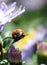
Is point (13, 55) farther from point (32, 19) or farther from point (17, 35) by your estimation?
point (32, 19)

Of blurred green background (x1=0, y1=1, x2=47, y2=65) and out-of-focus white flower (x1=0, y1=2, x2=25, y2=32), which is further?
blurred green background (x1=0, y1=1, x2=47, y2=65)

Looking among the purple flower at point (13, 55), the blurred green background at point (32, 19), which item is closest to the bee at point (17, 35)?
the purple flower at point (13, 55)

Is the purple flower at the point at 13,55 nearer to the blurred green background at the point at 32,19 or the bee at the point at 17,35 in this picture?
the bee at the point at 17,35

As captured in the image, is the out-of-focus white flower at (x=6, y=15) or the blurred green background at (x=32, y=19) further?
the blurred green background at (x=32, y=19)

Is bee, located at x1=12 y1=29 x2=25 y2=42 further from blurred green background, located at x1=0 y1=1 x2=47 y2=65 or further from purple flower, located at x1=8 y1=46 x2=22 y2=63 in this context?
blurred green background, located at x1=0 y1=1 x2=47 y2=65

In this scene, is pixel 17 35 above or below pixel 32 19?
below

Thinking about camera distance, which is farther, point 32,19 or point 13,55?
point 32,19

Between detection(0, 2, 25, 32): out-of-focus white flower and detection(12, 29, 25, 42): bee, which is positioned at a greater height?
detection(0, 2, 25, 32): out-of-focus white flower

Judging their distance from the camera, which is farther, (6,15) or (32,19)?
(32,19)

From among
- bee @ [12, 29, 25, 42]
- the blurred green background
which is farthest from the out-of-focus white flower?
the blurred green background

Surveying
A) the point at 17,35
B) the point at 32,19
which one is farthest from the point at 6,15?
the point at 32,19

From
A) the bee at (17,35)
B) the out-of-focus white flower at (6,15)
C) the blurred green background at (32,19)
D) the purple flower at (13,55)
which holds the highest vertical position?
the blurred green background at (32,19)

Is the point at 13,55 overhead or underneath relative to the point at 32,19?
underneath
